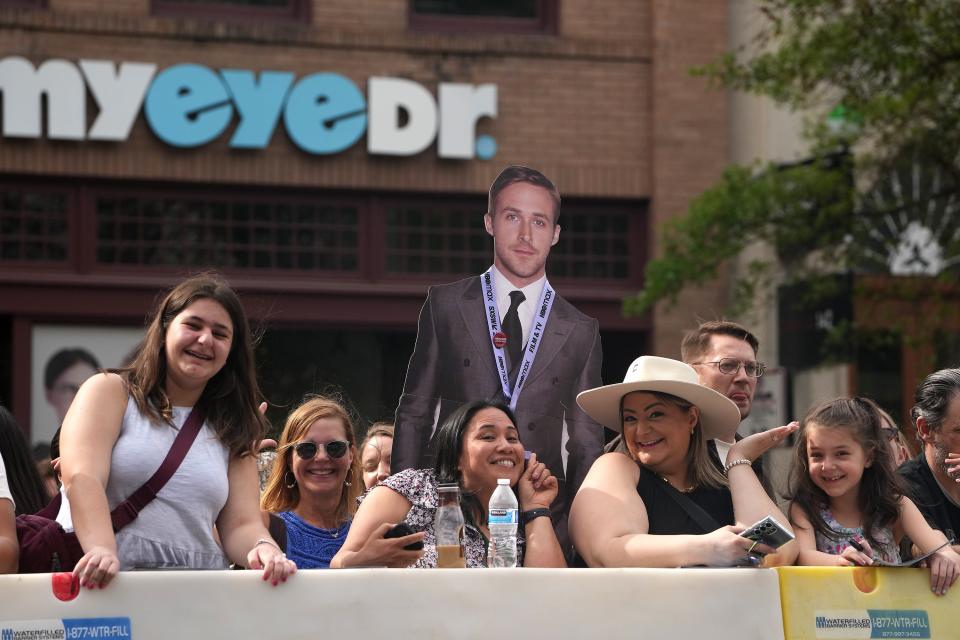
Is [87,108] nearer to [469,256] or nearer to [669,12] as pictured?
[469,256]

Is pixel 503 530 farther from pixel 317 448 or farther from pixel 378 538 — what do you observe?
pixel 317 448

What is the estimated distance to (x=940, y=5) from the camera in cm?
1067

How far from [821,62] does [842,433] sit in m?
6.21

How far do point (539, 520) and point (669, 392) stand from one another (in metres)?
0.65

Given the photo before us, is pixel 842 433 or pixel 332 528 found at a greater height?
pixel 842 433

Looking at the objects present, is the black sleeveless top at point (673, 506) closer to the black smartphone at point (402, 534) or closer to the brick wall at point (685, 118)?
the black smartphone at point (402, 534)

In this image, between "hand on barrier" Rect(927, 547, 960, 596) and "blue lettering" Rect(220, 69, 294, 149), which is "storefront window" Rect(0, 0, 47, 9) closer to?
"blue lettering" Rect(220, 69, 294, 149)

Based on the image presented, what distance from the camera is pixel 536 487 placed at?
5289 millimetres

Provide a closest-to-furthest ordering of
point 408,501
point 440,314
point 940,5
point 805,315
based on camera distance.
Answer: point 408,501 < point 440,314 < point 940,5 < point 805,315

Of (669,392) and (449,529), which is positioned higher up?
(669,392)

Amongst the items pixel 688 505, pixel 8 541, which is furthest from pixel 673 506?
pixel 8 541

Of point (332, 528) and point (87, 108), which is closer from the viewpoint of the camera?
point (332, 528)

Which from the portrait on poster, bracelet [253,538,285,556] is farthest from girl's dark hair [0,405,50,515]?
the portrait on poster

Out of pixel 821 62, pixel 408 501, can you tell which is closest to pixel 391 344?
pixel 821 62
